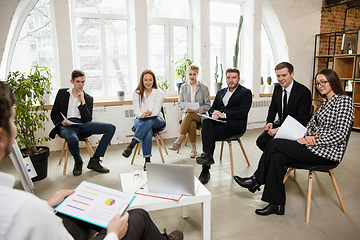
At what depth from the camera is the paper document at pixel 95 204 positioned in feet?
4.38

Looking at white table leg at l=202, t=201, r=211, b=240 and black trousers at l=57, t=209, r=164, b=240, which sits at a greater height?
black trousers at l=57, t=209, r=164, b=240

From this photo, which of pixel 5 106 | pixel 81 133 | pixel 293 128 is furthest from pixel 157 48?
pixel 5 106

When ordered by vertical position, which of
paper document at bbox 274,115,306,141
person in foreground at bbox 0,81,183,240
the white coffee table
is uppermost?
person in foreground at bbox 0,81,183,240

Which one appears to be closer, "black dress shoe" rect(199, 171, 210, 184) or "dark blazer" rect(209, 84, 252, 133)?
"black dress shoe" rect(199, 171, 210, 184)

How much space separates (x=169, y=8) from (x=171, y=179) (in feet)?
13.6

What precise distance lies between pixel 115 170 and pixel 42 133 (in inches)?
62.6

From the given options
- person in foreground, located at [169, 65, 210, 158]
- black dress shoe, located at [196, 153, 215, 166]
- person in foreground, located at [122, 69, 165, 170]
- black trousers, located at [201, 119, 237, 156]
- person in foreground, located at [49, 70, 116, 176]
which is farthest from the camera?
person in foreground, located at [169, 65, 210, 158]

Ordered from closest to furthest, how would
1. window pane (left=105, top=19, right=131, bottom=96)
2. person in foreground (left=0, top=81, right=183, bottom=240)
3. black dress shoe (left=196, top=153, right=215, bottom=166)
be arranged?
person in foreground (left=0, top=81, right=183, bottom=240), black dress shoe (left=196, top=153, right=215, bottom=166), window pane (left=105, top=19, right=131, bottom=96)

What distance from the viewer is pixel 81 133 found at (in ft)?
10.7

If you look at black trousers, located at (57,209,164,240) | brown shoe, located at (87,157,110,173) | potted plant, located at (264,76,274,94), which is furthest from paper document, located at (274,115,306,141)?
potted plant, located at (264,76,274,94)

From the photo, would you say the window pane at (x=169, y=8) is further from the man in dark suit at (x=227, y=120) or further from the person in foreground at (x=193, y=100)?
Result: the man in dark suit at (x=227, y=120)

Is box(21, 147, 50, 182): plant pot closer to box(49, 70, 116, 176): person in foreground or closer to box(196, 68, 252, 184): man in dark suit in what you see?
box(49, 70, 116, 176): person in foreground

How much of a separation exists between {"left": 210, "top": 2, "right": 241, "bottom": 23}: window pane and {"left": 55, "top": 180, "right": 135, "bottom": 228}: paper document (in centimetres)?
473

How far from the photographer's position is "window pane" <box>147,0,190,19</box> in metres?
4.86
